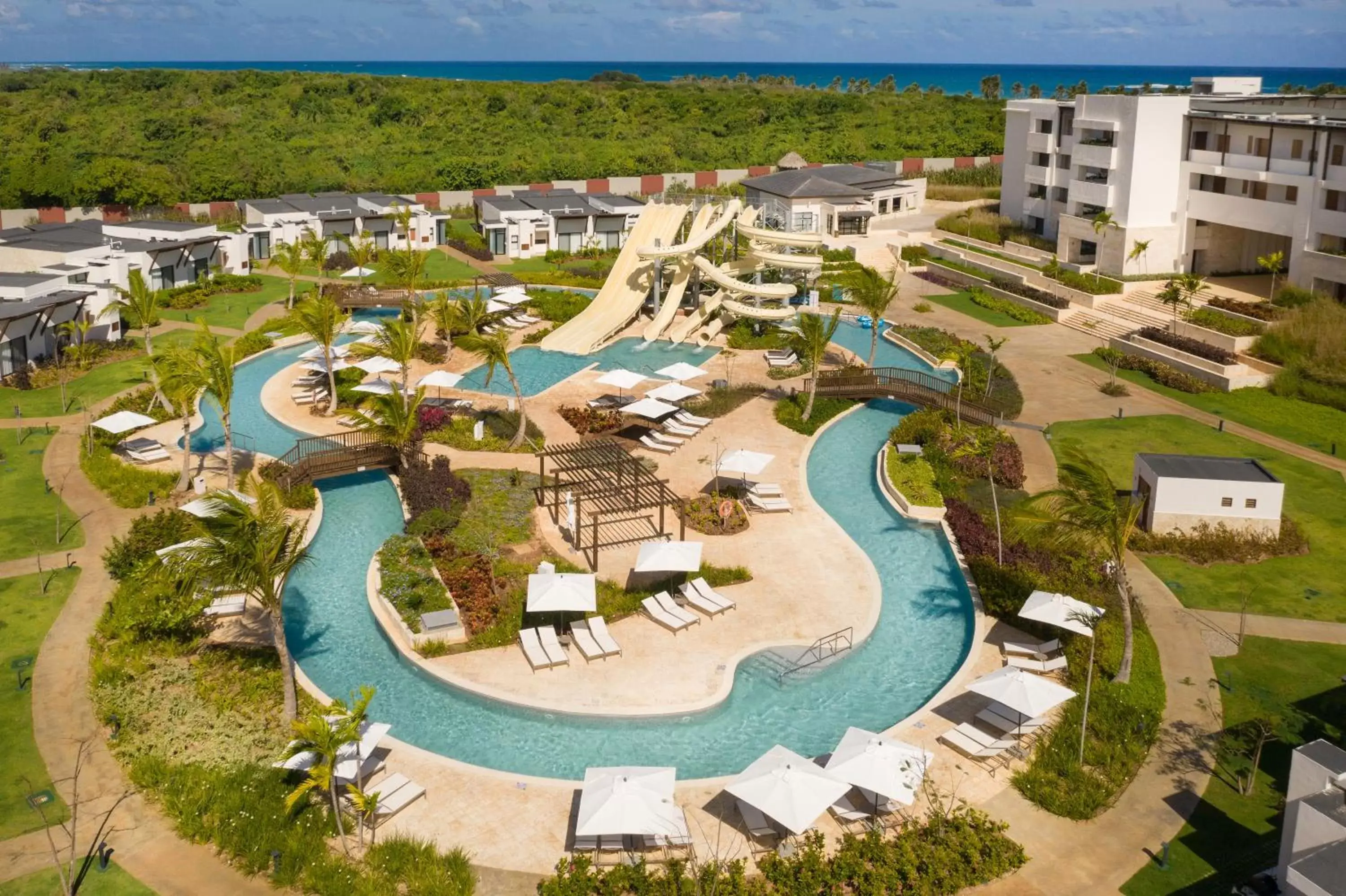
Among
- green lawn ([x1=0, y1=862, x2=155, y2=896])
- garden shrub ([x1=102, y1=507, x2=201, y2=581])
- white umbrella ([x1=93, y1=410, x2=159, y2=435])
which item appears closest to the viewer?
green lawn ([x1=0, y1=862, x2=155, y2=896])

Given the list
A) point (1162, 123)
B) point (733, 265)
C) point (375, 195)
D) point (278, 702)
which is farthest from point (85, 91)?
point (278, 702)

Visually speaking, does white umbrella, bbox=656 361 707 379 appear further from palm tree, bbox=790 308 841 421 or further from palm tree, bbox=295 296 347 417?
palm tree, bbox=295 296 347 417

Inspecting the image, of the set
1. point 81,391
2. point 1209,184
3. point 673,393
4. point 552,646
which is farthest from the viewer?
point 1209,184

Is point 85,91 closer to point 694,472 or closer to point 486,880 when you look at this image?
point 694,472

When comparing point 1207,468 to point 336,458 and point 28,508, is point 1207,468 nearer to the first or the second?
point 336,458

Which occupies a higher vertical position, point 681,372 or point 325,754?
point 681,372

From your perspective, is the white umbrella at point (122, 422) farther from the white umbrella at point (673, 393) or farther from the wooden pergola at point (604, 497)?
the white umbrella at point (673, 393)

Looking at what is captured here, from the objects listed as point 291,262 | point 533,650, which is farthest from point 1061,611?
point 291,262

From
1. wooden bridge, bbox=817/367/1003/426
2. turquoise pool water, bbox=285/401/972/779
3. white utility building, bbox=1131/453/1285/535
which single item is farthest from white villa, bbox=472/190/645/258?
white utility building, bbox=1131/453/1285/535
